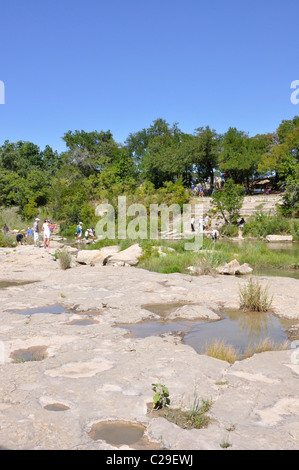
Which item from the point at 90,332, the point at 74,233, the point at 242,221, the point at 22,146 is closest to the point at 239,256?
the point at 90,332

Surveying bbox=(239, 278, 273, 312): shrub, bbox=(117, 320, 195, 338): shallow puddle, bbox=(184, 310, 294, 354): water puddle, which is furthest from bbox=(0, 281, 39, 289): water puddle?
bbox=(239, 278, 273, 312): shrub

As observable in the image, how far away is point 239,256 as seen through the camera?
15172mm

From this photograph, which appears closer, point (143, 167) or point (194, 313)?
point (194, 313)

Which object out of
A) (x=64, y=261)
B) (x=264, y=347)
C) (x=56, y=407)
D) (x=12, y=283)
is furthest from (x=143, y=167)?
(x=56, y=407)

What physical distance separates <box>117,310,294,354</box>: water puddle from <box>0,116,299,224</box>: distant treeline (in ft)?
80.1

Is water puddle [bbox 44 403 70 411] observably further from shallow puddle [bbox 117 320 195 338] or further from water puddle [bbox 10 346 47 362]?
shallow puddle [bbox 117 320 195 338]

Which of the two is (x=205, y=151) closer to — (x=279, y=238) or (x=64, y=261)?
(x=279, y=238)

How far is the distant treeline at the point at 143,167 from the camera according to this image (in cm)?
3816

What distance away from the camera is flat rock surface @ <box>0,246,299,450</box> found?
10.3 ft

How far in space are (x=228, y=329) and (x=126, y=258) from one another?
873 cm

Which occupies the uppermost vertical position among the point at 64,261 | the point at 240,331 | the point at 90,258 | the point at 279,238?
the point at 279,238

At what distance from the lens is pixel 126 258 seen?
14938mm

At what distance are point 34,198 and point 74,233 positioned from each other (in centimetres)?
1245

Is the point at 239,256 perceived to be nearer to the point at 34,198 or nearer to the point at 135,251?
the point at 135,251
